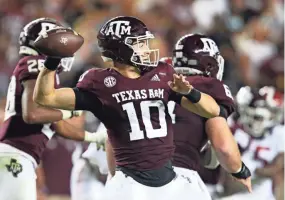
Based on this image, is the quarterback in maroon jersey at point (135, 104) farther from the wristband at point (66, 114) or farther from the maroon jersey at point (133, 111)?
the wristband at point (66, 114)

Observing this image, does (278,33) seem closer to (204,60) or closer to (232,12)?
(232,12)

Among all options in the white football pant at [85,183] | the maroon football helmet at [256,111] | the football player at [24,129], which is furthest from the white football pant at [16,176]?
the maroon football helmet at [256,111]

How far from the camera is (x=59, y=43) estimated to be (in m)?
4.01

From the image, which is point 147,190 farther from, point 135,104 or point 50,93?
point 50,93

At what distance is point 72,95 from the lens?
13.6ft

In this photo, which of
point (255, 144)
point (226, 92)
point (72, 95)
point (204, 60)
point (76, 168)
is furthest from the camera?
point (255, 144)

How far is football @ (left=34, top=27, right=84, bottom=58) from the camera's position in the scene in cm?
399

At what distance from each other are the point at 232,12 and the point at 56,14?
2.09 m

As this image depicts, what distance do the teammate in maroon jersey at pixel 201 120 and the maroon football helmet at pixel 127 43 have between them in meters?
0.52

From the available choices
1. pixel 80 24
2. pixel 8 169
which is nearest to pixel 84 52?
pixel 80 24

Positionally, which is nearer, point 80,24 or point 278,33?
point 80,24

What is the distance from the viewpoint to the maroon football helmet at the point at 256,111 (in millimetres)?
7117

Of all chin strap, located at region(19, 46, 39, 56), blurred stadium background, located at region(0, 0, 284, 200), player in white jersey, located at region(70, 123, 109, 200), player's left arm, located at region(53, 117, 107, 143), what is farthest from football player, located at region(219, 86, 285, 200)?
chin strap, located at region(19, 46, 39, 56)

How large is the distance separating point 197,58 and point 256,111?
7.52 ft
